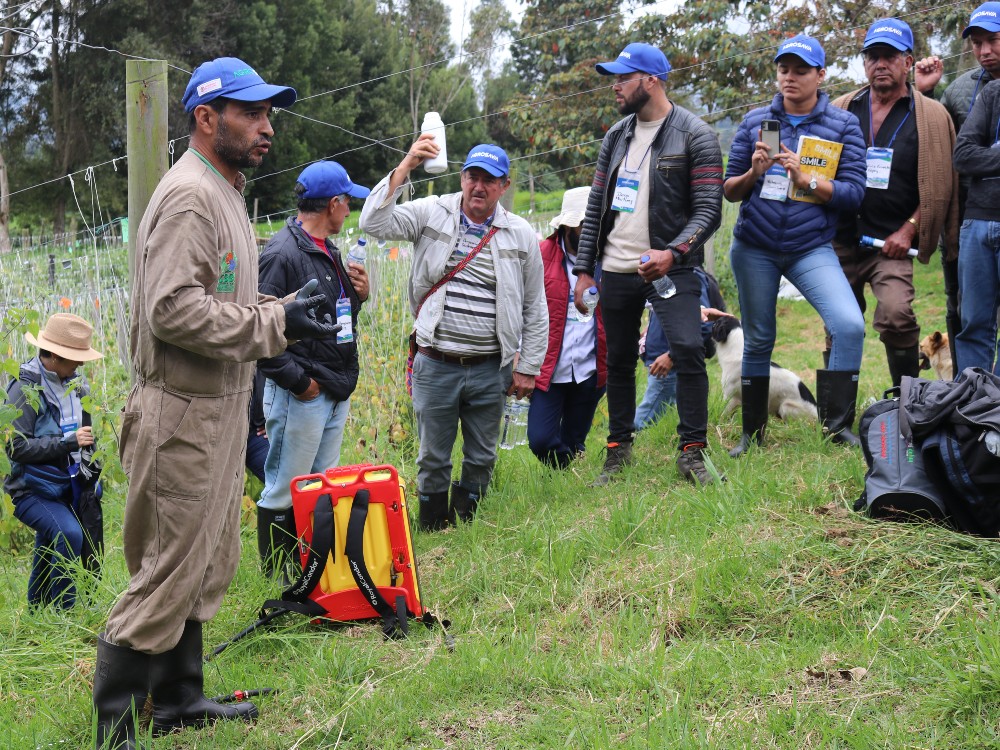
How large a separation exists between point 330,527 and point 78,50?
34288mm

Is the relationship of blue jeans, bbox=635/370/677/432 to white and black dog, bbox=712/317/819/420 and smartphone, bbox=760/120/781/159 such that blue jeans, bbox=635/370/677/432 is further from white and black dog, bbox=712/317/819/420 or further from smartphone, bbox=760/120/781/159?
smartphone, bbox=760/120/781/159

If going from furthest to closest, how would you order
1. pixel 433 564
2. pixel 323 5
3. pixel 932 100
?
pixel 323 5 → pixel 932 100 → pixel 433 564

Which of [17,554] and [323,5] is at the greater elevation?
[323,5]

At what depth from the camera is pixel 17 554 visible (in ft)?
22.2

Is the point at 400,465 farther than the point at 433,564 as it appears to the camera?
Yes

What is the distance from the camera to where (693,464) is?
524 cm

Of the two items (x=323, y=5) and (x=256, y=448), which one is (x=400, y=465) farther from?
(x=323, y=5)

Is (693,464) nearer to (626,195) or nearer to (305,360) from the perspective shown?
(626,195)

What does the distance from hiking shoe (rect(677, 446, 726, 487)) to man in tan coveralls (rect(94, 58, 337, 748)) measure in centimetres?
258

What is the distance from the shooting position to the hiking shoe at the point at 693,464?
5.16 metres

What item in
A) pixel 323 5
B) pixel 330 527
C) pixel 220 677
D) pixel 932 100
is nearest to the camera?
pixel 220 677

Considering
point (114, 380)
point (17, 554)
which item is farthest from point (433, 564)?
point (114, 380)

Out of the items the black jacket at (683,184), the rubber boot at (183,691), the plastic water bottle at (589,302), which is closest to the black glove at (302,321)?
the rubber boot at (183,691)

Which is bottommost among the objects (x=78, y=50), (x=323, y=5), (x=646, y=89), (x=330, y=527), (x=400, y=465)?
(x=400, y=465)
